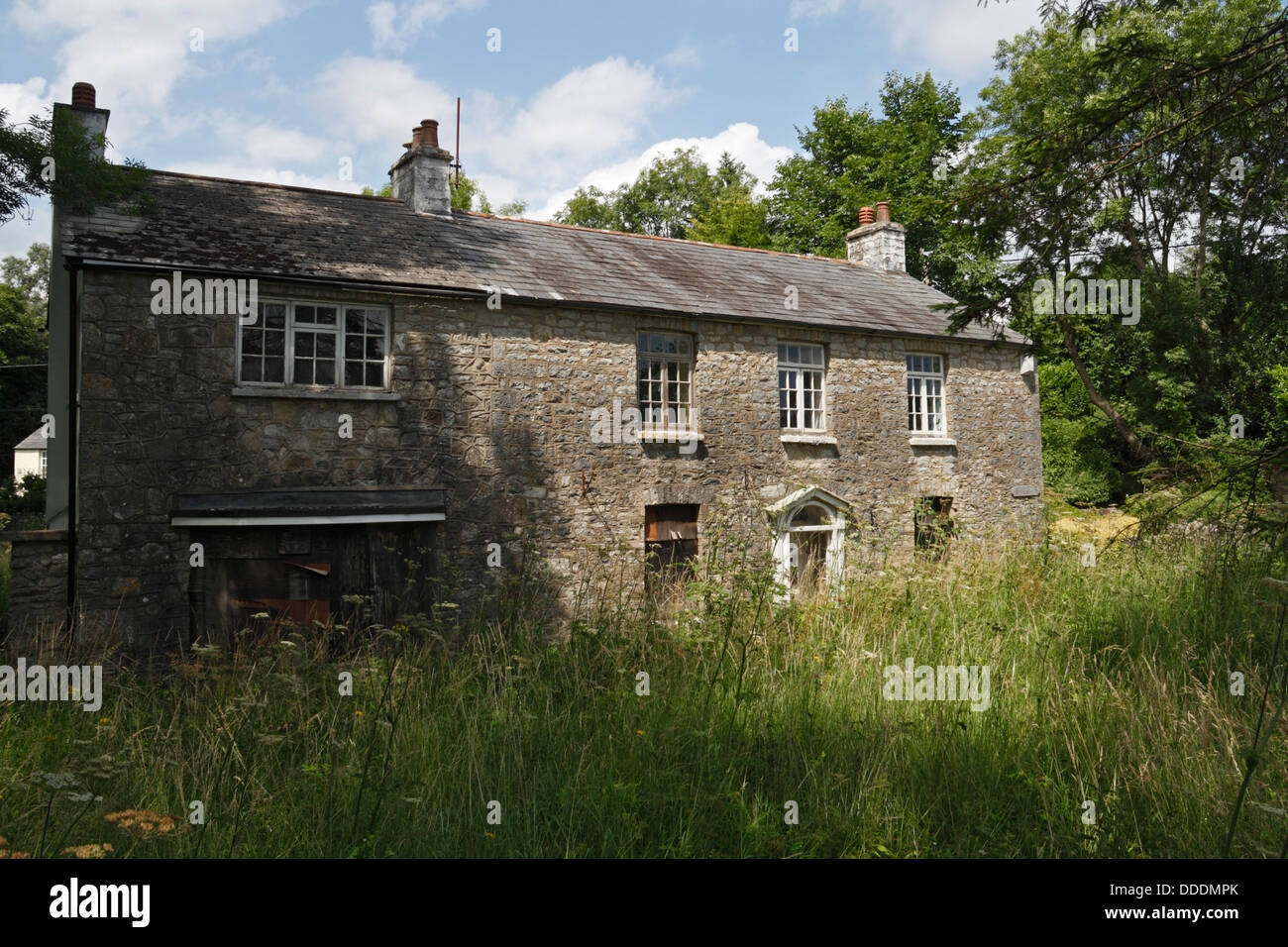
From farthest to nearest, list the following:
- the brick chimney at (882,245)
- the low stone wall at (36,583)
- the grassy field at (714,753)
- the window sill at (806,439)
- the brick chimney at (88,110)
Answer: the brick chimney at (882,245) → the window sill at (806,439) → the brick chimney at (88,110) → the low stone wall at (36,583) → the grassy field at (714,753)

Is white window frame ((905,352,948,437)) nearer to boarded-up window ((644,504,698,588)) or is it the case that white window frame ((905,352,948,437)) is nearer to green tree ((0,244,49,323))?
boarded-up window ((644,504,698,588))

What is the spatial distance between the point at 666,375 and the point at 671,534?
262cm

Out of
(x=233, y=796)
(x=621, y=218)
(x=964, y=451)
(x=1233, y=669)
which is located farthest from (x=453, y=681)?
(x=621, y=218)

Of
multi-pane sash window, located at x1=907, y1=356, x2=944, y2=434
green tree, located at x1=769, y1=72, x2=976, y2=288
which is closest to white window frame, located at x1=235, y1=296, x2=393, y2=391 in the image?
multi-pane sash window, located at x1=907, y1=356, x2=944, y2=434

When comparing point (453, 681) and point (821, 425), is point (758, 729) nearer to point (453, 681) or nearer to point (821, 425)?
point (453, 681)

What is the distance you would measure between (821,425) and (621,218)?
1013 inches

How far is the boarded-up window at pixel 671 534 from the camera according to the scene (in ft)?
44.5

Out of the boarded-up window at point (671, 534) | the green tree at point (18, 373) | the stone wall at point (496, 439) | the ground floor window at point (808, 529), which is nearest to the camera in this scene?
the stone wall at point (496, 439)

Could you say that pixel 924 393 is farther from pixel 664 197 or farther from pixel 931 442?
pixel 664 197

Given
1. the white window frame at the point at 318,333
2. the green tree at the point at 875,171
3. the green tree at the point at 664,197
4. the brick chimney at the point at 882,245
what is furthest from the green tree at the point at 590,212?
the white window frame at the point at 318,333

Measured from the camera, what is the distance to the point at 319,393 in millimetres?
11227

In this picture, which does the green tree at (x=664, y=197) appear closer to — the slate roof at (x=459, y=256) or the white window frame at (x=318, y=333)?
the slate roof at (x=459, y=256)

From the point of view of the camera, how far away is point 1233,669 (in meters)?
5.96

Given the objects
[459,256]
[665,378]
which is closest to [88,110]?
[459,256]
